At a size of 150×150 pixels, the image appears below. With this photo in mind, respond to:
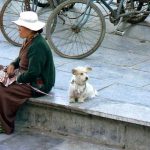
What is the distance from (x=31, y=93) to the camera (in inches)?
258

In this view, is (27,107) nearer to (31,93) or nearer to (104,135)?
(31,93)

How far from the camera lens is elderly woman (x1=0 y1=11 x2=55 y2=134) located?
6352mm

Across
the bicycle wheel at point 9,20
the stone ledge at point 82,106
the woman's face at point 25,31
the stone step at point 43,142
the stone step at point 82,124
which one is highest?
the woman's face at point 25,31

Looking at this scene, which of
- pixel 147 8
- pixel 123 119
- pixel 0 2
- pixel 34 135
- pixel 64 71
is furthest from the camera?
pixel 0 2

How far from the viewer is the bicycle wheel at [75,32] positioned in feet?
26.6

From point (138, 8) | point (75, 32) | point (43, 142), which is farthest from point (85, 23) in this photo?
point (43, 142)

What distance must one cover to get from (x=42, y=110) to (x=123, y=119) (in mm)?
1054

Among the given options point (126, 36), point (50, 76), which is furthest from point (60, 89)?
point (126, 36)

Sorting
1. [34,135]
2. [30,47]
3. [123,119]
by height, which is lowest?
[34,135]

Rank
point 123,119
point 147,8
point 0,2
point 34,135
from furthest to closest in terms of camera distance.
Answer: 1. point 0,2
2. point 147,8
3. point 34,135
4. point 123,119

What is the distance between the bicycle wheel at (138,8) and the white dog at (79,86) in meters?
2.94

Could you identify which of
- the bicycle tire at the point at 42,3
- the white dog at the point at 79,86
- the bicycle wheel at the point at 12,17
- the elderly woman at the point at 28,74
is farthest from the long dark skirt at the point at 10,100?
the bicycle tire at the point at 42,3

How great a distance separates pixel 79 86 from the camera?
6.27m

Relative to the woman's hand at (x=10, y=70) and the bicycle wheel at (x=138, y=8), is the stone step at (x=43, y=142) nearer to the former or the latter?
the woman's hand at (x=10, y=70)
